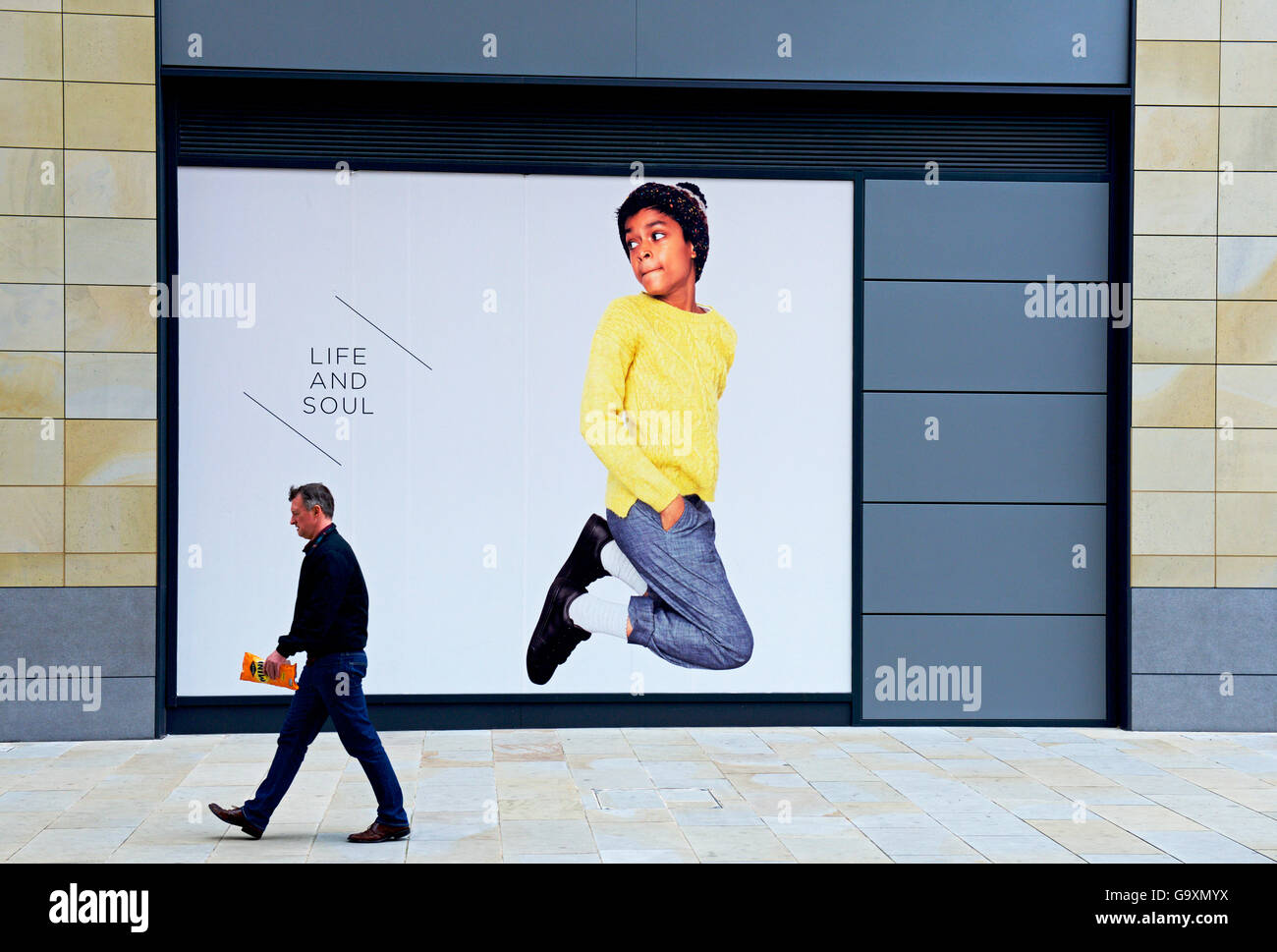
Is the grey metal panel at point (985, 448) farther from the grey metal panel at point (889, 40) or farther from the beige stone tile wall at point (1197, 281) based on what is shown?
the grey metal panel at point (889, 40)

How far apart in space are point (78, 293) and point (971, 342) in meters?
7.08

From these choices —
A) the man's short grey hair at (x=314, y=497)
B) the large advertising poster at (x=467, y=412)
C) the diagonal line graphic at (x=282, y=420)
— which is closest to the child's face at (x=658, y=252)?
the large advertising poster at (x=467, y=412)

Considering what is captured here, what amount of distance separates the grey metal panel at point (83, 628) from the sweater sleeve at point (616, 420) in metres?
3.65

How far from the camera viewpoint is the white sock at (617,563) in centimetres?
1018

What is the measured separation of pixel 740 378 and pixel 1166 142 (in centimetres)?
399

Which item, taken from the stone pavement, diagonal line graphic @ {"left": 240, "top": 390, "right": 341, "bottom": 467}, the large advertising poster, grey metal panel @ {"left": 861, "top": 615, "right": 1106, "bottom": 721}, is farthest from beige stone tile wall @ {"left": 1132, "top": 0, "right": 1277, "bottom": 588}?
diagonal line graphic @ {"left": 240, "top": 390, "right": 341, "bottom": 467}

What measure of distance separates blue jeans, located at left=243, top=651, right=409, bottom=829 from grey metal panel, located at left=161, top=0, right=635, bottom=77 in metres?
5.26

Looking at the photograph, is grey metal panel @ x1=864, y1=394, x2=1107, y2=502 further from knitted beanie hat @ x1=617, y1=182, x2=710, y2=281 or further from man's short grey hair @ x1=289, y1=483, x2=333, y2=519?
man's short grey hair @ x1=289, y1=483, x2=333, y2=519

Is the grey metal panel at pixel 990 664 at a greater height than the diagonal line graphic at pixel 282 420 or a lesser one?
lesser

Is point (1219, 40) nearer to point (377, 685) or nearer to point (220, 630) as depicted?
point (377, 685)

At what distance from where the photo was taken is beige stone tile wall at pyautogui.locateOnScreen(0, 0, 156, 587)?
9664mm

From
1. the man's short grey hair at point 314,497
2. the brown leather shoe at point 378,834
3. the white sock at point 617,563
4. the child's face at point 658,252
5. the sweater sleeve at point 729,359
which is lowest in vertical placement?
the brown leather shoe at point 378,834

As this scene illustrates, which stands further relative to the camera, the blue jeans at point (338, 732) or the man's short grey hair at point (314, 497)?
the man's short grey hair at point (314, 497)

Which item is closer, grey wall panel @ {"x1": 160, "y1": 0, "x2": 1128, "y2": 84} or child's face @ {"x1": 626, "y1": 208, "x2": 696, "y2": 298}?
grey wall panel @ {"x1": 160, "y1": 0, "x2": 1128, "y2": 84}
